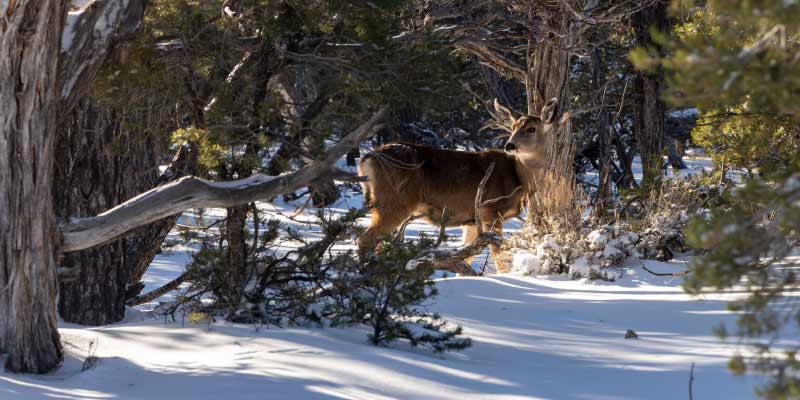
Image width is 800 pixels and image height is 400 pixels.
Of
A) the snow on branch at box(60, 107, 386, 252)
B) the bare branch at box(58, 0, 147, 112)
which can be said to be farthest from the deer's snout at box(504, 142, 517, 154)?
the bare branch at box(58, 0, 147, 112)

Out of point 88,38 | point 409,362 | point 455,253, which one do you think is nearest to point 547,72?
point 455,253

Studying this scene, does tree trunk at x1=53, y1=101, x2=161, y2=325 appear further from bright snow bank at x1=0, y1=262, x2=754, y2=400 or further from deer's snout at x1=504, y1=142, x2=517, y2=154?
deer's snout at x1=504, y1=142, x2=517, y2=154

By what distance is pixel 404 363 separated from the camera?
567cm

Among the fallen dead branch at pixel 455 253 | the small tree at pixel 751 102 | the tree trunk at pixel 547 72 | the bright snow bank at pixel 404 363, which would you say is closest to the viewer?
the small tree at pixel 751 102

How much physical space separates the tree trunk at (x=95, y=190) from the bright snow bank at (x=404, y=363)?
155 cm

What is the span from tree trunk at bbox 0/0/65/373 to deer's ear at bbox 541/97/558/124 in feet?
28.0

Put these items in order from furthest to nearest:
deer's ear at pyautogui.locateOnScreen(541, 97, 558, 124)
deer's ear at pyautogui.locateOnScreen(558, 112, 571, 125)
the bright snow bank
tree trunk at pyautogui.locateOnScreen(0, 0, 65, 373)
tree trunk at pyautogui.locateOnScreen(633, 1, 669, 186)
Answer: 1. tree trunk at pyautogui.locateOnScreen(633, 1, 669, 186)
2. deer's ear at pyautogui.locateOnScreen(558, 112, 571, 125)
3. deer's ear at pyautogui.locateOnScreen(541, 97, 558, 124)
4. tree trunk at pyautogui.locateOnScreen(0, 0, 65, 373)
5. the bright snow bank

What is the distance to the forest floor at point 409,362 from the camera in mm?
5082

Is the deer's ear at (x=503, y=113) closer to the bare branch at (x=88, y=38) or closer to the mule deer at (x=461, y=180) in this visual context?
the mule deer at (x=461, y=180)

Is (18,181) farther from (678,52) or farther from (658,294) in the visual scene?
(658,294)

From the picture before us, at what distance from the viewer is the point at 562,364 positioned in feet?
19.7

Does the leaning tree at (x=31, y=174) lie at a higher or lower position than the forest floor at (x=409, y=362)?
higher

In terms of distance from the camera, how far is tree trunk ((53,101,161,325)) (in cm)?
817

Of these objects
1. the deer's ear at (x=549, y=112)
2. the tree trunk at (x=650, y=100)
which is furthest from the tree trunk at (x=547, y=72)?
the tree trunk at (x=650, y=100)
